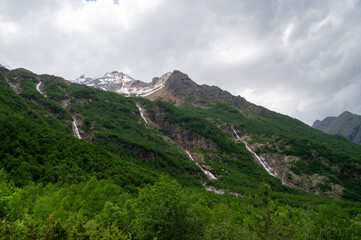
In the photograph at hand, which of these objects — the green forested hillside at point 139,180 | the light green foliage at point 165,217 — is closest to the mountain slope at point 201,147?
the green forested hillside at point 139,180

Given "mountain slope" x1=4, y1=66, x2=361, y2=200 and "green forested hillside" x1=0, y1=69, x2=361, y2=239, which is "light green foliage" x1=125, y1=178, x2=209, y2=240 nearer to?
"green forested hillside" x1=0, y1=69, x2=361, y2=239

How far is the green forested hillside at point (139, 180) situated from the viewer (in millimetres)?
17422

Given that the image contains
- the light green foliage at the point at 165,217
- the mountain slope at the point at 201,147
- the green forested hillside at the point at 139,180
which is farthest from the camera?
the mountain slope at the point at 201,147

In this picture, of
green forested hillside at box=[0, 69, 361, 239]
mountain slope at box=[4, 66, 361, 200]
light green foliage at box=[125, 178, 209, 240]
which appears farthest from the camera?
mountain slope at box=[4, 66, 361, 200]

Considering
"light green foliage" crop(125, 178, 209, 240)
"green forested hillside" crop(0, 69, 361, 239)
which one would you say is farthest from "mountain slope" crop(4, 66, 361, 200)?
"light green foliage" crop(125, 178, 209, 240)

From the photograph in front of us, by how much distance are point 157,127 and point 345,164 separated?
12081 cm

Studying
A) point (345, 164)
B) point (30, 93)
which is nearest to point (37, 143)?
point (30, 93)

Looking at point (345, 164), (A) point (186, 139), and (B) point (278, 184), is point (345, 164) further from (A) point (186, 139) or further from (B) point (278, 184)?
(A) point (186, 139)

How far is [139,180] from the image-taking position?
56469 mm

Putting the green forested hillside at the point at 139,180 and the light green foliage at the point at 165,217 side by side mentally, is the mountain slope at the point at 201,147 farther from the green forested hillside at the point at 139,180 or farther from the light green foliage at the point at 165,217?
the light green foliage at the point at 165,217

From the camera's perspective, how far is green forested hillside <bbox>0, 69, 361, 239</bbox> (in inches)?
686

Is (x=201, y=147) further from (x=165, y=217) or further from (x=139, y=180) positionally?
(x=165, y=217)

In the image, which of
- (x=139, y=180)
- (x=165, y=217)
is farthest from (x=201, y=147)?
(x=165, y=217)

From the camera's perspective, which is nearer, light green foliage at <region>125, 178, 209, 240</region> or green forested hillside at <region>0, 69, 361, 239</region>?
green forested hillside at <region>0, 69, 361, 239</region>
